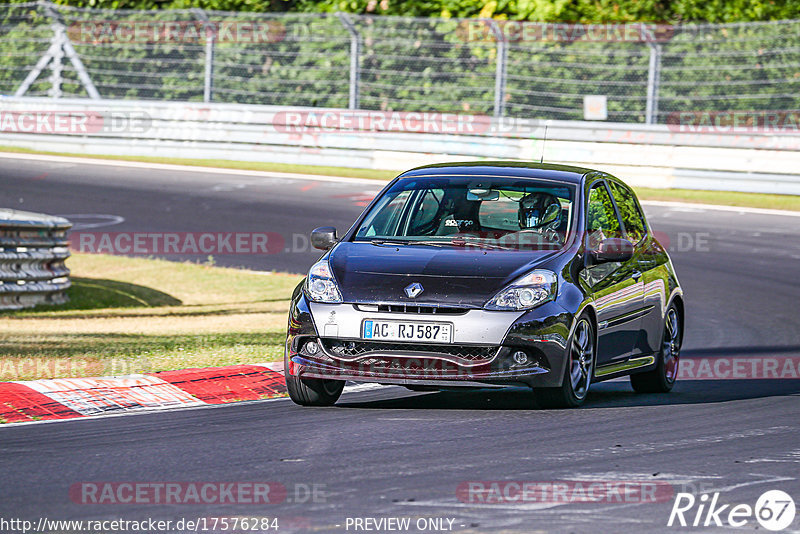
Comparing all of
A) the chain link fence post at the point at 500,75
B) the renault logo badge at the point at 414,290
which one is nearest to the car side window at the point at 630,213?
the renault logo badge at the point at 414,290

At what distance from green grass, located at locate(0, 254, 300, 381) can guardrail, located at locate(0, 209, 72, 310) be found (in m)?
0.17

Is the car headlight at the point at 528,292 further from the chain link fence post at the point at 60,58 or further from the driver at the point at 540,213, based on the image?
the chain link fence post at the point at 60,58

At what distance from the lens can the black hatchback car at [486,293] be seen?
7707mm

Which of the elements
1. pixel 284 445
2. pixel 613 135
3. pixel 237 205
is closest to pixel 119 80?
pixel 237 205

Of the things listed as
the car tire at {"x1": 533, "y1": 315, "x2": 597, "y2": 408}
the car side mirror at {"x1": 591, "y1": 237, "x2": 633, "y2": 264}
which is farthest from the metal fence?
the car tire at {"x1": 533, "y1": 315, "x2": 597, "y2": 408}

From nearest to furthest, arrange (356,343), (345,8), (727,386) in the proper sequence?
1. (356,343)
2. (727,386)
3. (345,8)

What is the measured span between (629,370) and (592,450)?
231 cm

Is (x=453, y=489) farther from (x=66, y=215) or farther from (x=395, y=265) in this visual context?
(x=66, y=215)

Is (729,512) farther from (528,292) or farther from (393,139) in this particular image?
(393,139)

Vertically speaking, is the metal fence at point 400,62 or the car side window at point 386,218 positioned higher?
the metal fence at point 400,62

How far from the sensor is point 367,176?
2488 cm

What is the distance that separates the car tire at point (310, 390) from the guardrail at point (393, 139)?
13.0 m

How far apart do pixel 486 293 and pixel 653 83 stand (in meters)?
16.7

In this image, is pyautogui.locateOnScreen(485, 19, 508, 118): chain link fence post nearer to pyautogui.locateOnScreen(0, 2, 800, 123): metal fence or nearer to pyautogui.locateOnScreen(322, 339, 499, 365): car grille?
pyautogui.locateOnScreen(0, 2, 800, 123): metal fence
